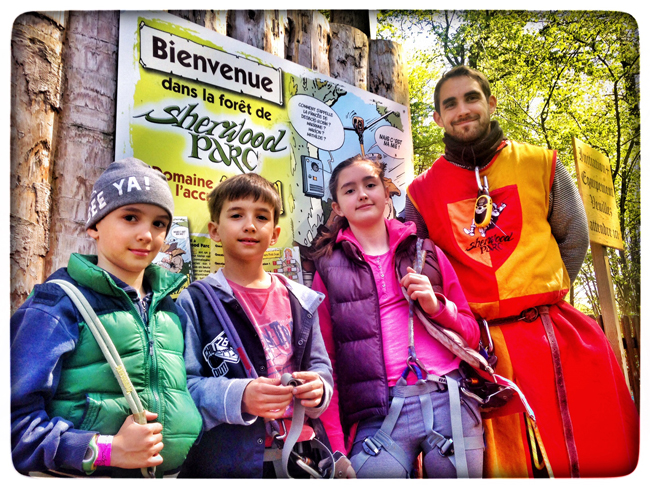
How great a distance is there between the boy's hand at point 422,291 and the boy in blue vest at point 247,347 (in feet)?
1.54

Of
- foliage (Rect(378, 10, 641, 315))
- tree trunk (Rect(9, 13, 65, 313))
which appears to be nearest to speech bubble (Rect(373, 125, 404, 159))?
foliage (Rect(378, 10, 641, 315))

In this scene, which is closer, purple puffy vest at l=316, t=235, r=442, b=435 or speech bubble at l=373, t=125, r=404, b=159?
purple puffy vest at l=316, t=235, r=442, b=435

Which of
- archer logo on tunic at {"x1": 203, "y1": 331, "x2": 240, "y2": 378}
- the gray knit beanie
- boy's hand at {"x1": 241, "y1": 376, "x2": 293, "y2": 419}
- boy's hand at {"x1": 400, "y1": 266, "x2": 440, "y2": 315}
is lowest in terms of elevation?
boy's hand at {"x1": 241, "y1": 376, "x2": 293, "y2": 419}

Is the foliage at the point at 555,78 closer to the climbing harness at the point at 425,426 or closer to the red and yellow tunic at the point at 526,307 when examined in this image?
the red and yellow tunic at the point at 526,307

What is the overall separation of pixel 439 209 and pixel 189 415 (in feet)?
6.04

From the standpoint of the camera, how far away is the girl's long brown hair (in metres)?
2.89

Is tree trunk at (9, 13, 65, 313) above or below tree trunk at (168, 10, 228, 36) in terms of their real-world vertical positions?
below

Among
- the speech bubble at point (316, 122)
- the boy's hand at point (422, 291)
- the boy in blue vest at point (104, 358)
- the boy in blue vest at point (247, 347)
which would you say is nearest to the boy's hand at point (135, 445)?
the boy in blue vest at point (104, 358)

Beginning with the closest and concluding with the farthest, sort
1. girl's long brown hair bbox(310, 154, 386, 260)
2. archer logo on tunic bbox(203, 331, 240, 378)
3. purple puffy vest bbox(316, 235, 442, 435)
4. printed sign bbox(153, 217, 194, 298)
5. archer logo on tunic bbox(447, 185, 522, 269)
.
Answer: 1. archer logo on tunic bbox(203, 331, 240, 378)
2. printed sign bbox(153, 217, 194, 298)
3. purple puffy vest bbox(316, 235, 442, 435)
4. girl's long brown hair bbox(310, 154, 386, 260)
5. archer logo on tunic bbox(447, 185, 522, 269)

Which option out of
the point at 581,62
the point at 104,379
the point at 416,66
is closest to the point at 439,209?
the point at 416,66

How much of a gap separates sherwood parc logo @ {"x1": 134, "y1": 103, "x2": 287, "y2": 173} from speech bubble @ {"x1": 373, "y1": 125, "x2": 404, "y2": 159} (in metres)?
0.73

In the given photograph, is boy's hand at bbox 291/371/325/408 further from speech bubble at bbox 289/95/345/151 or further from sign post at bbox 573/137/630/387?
sign post at bbox 573/137/630/387

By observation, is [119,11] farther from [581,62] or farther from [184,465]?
[581,62]
